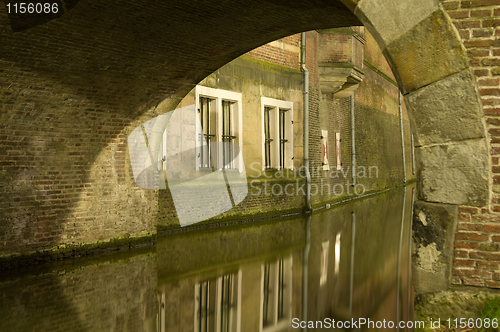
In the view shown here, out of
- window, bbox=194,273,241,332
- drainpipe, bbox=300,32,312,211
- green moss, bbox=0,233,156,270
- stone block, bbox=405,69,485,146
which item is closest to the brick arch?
stone block, bbox=405,69,485,146

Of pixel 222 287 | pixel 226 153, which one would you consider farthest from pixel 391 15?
pixel 226 153

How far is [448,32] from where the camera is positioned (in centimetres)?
370

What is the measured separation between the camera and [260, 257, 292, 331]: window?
5266 millimetres

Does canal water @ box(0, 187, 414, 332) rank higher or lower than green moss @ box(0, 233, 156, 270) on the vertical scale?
lower

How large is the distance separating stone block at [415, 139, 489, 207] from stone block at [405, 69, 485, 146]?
63 millimetres

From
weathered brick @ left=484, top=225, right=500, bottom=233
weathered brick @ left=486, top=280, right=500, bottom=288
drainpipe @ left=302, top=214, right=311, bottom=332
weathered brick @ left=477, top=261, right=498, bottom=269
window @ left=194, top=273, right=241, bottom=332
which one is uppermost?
weathered brick @ left=484, top=225, right=500, bottom=233

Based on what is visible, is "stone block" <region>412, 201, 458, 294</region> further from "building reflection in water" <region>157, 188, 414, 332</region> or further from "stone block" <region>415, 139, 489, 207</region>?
"building reflection in water" <region>157, 188, 414, 332</region>

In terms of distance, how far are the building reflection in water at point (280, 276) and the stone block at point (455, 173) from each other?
6.59 feet

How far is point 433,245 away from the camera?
12.5 feet

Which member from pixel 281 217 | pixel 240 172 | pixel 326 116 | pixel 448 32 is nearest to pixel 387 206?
pixel 326 116

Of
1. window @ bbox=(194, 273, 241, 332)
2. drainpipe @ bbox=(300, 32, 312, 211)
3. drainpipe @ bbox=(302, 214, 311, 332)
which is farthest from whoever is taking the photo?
drainpipe @ bbox=(300, 32, 312, 211)

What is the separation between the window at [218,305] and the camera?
5105 millimetres

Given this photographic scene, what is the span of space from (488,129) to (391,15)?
973 mm

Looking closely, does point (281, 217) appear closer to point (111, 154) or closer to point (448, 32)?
point (111, 154)
